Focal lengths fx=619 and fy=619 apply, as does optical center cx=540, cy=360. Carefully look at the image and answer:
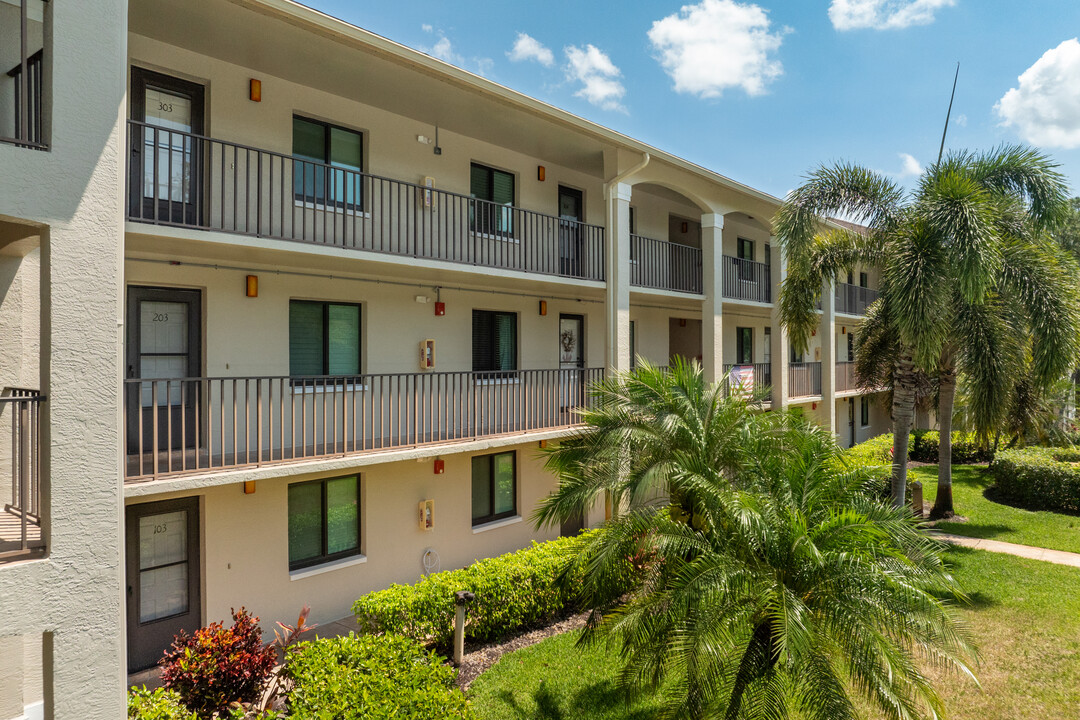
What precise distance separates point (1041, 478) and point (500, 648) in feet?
57.2

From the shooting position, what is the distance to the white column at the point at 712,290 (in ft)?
49.9

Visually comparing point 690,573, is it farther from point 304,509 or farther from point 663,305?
point 663,305

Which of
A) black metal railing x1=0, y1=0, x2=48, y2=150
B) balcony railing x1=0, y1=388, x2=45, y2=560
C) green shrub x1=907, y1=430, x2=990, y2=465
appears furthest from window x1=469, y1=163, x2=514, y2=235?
green shrub x1=907, y1=430, x2=990, y2=465

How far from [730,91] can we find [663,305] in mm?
7699

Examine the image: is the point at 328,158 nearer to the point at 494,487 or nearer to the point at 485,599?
the point at 494,487

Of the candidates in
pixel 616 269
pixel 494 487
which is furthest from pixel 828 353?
pixel 494 487

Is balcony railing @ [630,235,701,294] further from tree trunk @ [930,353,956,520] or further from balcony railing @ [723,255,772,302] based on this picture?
tree trunk @ [930,353,956,520]

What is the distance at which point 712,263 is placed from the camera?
1521 cm

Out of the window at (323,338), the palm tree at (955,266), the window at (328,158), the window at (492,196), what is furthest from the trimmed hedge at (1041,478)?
the window at (328,158)

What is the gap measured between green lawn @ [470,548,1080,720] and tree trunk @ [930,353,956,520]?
547cm

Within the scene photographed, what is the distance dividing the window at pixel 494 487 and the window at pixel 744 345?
10.5 meters

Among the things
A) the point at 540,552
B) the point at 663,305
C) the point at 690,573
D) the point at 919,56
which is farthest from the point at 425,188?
the point at 919,56

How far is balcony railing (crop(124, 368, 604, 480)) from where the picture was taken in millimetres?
7816

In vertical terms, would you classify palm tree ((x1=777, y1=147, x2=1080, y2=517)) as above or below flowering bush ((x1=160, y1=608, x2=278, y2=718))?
above
